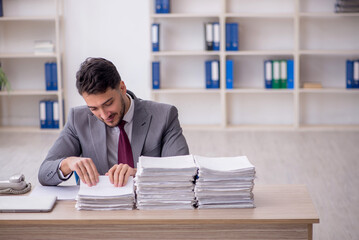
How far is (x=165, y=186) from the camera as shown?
2203 mm

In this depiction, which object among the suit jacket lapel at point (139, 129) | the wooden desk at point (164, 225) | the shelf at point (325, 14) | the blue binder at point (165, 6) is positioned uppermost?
the blue binder at point (165, 6)

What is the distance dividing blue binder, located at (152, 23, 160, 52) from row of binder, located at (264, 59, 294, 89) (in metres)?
1.20

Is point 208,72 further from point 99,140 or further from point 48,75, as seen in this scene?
point 99,140

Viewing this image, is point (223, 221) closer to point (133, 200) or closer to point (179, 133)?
point (133, 200)

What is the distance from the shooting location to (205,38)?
21.9 feet

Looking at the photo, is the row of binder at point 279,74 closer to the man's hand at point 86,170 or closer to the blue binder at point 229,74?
the blue binder at point 229,74

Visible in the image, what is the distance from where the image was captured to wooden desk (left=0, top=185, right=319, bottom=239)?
6.90ft

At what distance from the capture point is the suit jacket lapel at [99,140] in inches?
108

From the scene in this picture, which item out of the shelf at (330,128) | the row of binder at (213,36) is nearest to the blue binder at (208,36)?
the row of binder at (213,36)

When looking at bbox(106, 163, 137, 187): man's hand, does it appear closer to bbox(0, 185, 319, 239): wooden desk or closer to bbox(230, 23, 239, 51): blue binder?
bbox(0, 185, 319, 239): wooden desk

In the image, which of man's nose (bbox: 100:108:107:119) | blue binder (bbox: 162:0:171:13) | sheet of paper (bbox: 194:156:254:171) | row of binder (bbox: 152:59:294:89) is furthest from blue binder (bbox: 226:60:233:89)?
sheet of paper (bbox: 194:156:254:171)

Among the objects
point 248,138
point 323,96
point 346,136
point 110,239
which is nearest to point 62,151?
point 110,239

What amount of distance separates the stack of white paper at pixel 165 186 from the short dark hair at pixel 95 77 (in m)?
0.44

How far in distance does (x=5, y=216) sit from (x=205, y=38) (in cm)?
476
